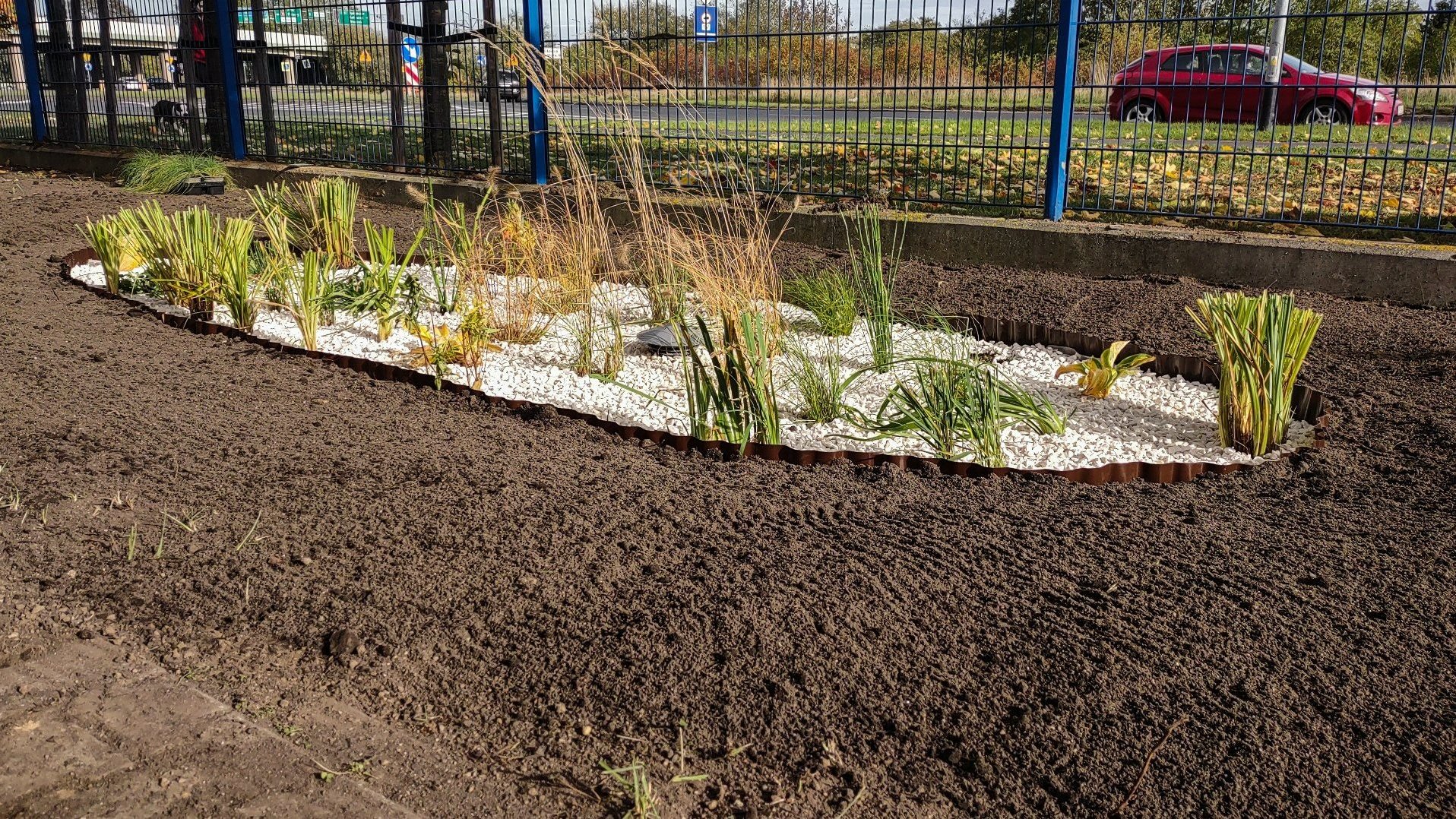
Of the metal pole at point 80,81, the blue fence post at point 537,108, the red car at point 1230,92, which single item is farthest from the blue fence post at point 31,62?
the red car at point 1230,92

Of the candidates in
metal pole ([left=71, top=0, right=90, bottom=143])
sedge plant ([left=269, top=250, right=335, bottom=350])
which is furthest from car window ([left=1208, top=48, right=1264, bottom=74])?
metal pole ([left=71, top=0, right=90, bottom=143])

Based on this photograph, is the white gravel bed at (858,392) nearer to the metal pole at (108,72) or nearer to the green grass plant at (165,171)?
the green grass plant at (165,171)

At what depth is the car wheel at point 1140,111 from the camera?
5898 mm

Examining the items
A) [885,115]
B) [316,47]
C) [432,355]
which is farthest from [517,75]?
[432,355]

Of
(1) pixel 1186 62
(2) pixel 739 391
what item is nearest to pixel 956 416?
(2) pixel 739 391

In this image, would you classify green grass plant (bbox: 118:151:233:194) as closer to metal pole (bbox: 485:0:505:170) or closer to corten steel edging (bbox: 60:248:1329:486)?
metal pole (bbox: 485:0:505:170)

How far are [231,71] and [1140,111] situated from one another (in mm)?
7404

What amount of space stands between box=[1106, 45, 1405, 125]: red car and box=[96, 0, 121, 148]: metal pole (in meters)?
9.06

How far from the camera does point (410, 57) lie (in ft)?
27.9

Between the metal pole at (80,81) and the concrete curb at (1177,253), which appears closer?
the concrete curb at (1177,253)

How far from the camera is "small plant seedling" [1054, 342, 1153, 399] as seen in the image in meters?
4.03

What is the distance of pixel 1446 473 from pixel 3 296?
5.87 m

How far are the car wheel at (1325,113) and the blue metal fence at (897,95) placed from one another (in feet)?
0.07

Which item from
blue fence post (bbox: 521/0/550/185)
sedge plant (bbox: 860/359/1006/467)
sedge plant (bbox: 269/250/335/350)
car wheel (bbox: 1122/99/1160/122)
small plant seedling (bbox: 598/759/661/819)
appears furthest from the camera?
blue fence post (bbox: 521/0/550/185)
